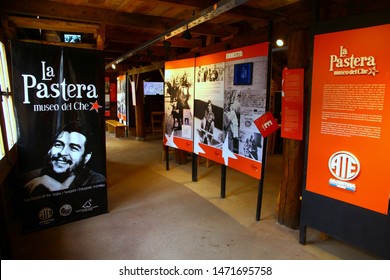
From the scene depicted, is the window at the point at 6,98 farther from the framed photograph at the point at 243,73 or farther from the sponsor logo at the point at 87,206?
the framed photograph at the point at 243,73

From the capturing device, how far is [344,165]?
7.59ft

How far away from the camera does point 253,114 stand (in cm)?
323

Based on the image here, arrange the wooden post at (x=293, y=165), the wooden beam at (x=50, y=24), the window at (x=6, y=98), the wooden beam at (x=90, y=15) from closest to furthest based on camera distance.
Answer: the wooden post at (x=293, y=165) → the window at (x=6, y=98) → the wooden beam at (x=90, y=15) → the wooden beam at (x=50, y=24)

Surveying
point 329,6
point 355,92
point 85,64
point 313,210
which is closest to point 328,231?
point 313,210

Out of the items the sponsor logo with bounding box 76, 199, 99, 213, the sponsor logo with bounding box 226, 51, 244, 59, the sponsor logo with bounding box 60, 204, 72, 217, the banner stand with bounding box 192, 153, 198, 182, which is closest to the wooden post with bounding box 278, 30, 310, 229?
the sponsor logo with bounding box 226, 51, 244, 59

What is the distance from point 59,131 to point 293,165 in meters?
2.58

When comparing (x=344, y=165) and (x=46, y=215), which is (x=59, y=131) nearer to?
(x=46, y=215)

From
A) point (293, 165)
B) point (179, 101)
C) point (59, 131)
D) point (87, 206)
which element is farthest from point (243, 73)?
point (87, 206)

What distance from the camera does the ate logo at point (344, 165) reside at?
2.25m

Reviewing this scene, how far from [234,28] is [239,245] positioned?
3482 mm

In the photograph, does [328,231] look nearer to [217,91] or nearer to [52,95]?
[217,91]

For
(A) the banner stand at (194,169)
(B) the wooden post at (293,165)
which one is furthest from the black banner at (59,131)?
(B) the wooden post at (293,165)

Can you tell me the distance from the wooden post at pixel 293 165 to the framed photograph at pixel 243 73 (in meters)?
0.48

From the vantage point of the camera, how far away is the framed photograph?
3.24 metres
